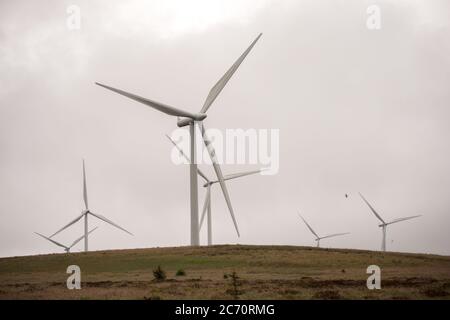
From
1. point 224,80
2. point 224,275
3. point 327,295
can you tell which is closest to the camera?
point 327,295

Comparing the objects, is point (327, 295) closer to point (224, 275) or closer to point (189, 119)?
point (224, 275)

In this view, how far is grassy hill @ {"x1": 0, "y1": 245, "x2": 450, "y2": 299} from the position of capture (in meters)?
37.1

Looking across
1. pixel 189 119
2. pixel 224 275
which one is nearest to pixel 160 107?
pixel 189 119

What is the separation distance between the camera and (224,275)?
4875 centimetres

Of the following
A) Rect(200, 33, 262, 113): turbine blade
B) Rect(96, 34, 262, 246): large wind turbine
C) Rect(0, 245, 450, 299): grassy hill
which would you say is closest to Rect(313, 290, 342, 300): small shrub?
Rect(0, 245, 450, 299): grassy hill

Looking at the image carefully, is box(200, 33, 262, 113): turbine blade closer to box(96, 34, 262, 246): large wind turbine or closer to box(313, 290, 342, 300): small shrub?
box(96, 34, 262, 246): large wind turbine

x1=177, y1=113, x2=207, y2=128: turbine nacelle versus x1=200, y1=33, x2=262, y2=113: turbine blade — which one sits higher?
x1=200, y1=33, x2=262, y2=113: turbine blade

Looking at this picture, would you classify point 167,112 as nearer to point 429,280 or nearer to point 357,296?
point 429,280

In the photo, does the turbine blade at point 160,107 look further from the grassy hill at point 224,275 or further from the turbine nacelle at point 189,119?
the grassy hill at point 224,275

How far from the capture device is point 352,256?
7619 centimetres

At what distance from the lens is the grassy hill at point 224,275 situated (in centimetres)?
3709
